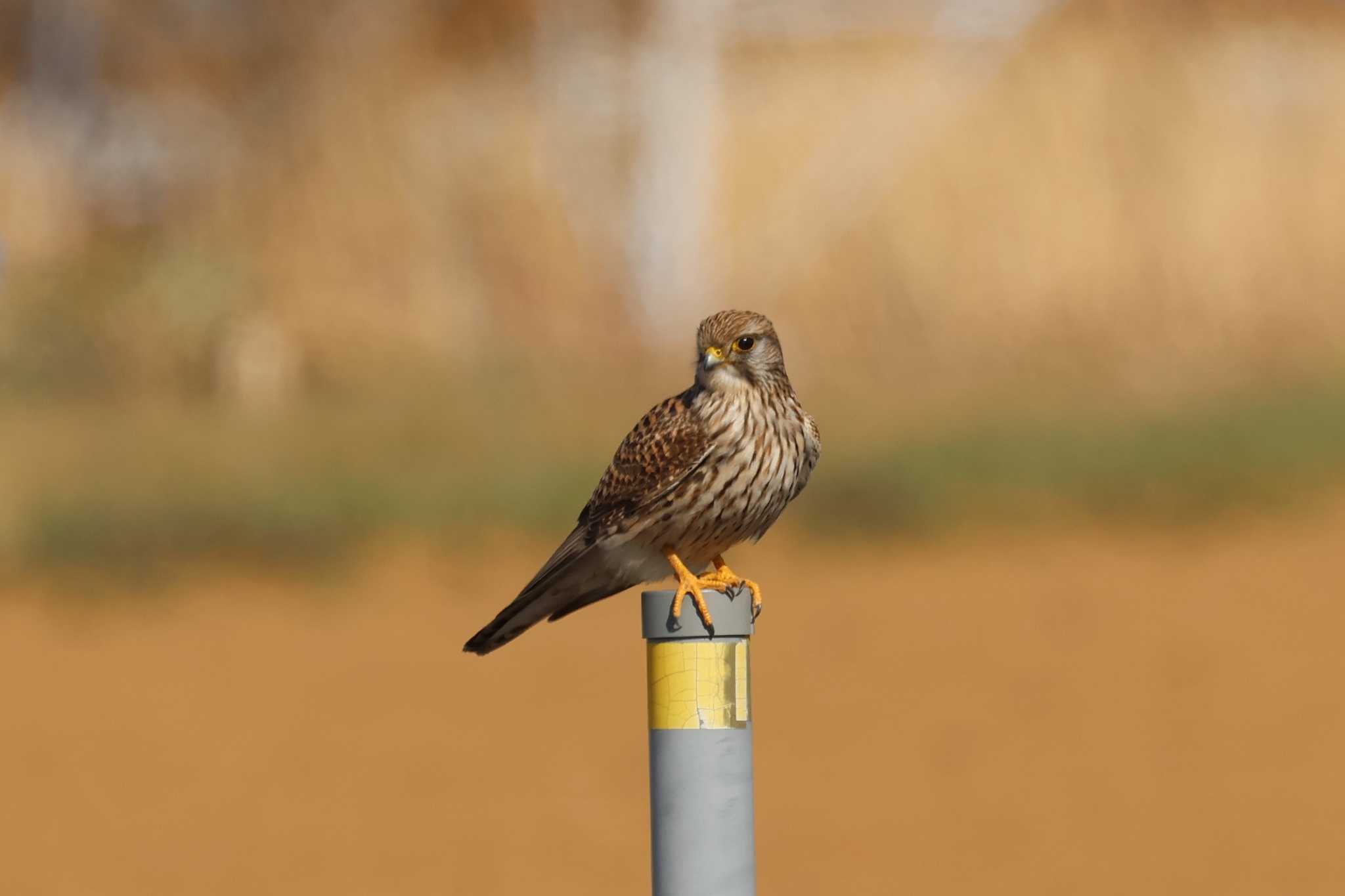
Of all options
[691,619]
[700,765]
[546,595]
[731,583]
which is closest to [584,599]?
[546,595]

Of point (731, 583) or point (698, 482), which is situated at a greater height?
point (698, 482)

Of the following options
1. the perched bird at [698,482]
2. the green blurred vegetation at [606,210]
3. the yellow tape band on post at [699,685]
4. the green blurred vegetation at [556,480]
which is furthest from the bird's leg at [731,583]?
the green blurred vegetation at [606,210]

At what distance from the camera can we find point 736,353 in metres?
6.17

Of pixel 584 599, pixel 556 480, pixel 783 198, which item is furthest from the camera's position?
pixel 783 198

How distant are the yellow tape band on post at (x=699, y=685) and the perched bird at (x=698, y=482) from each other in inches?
46.5

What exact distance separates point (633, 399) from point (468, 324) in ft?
9.99

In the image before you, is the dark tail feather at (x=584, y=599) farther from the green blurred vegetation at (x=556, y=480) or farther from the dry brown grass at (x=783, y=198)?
the dry brown grass at (x=783, y=198)

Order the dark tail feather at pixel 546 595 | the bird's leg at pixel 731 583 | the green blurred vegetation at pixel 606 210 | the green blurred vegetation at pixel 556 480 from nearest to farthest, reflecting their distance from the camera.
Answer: the bird's leg at pixel 731 583 < the dark tail feather at pixel 546 595 < the green blurred vegetation at pixel 556 480 < the green blurred vegetation at pixel 606 210

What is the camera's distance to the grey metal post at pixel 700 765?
457 centimetres

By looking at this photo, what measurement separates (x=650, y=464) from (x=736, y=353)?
15.6 inches

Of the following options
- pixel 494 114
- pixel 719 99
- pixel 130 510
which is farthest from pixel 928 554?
pixel 494 114

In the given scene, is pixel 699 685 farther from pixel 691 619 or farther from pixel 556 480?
pixel 556 480

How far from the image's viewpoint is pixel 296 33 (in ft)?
69.1

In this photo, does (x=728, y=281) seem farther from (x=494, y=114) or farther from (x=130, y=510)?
(x=130, y=510)
